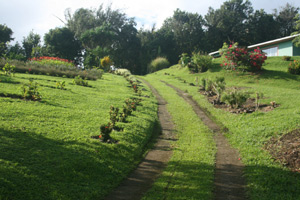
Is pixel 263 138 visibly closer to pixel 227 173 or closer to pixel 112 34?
pixel 227 173

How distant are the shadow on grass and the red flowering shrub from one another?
17.7 meters

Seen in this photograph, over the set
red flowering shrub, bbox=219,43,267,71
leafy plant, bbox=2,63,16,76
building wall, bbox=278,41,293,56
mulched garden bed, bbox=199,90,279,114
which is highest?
building wall, bbox=278,41,293,56

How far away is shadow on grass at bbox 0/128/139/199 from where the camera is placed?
4.12 meters

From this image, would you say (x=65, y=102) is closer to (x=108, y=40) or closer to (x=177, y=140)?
(x=177, y=140)

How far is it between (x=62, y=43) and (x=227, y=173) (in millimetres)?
42940

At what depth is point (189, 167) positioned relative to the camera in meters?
5.90

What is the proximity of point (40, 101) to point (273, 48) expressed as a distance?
2874 centimetres

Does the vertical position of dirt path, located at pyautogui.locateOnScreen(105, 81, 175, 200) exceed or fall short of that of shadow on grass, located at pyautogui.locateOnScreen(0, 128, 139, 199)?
it falls short

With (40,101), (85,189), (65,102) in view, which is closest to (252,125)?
(85,189)

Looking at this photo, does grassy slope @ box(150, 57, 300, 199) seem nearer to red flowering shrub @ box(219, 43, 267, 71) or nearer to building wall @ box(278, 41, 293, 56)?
red flowering shrub @ box(219, 43, 267, 71)

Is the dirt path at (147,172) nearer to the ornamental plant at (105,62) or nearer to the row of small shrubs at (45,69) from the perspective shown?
the row of small shrubs at (45,69)

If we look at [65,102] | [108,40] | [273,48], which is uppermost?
[108,40]

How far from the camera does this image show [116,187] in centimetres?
492

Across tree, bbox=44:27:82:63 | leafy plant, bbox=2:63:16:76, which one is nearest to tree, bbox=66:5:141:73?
tree, bbox=44:27:82:63
